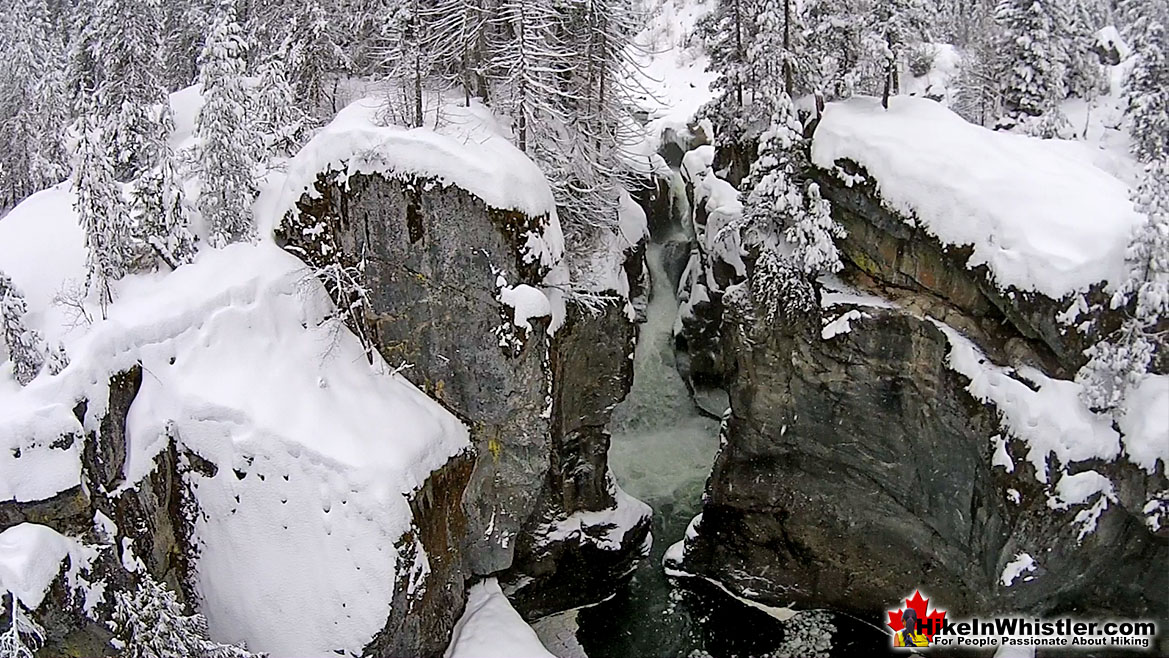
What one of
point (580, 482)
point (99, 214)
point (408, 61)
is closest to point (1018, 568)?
point (580, 482)

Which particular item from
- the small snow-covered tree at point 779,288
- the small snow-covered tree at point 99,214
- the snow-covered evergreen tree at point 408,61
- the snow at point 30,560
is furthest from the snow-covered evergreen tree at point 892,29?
the snow at point 30,560

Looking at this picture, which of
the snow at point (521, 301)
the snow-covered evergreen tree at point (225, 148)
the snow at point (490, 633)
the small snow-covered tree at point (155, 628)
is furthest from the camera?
the snow-covered evergreen tree at point (225, 148)

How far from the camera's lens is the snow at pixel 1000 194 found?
1808cm

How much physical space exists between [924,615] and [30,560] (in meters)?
20.4

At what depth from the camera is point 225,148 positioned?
21219 millimetres

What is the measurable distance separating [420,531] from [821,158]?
1418 cm

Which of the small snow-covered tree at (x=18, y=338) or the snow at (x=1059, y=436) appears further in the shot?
the snow at (x=1059, y=436)

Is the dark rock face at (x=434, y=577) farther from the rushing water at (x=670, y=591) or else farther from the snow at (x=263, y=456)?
the rushing water at (x=670, y=591)

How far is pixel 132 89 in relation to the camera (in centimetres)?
2720

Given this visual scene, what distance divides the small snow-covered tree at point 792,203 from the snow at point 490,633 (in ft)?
37.7

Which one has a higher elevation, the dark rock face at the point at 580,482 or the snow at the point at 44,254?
the snow at the point at 44,254

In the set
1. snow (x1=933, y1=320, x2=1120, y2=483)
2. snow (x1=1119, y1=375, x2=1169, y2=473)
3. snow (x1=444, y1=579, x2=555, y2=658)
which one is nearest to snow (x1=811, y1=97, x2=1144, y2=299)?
snow (x1=933, y1=320, x2=1120, y2=483)

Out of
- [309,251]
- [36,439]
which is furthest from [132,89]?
[36,439]

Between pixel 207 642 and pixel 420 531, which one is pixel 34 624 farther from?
pixel 420 531
